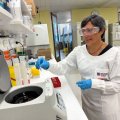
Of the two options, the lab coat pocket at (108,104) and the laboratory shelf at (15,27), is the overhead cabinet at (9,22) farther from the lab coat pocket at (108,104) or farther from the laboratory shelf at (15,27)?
the lab coat pocket at (108,104)

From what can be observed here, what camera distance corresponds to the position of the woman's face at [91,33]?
138 centimetres

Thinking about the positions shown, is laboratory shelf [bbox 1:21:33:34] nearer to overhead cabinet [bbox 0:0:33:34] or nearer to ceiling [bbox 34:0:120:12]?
overhead cabinet [bbox 0:0:33:34]

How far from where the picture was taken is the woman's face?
54.3 inches

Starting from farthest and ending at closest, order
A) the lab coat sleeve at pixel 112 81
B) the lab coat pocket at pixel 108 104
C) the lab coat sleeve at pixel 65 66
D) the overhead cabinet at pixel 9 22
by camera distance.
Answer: the lab coat sleeve at pixel 65 66, the lab coat pocket at pixel 108 104, the lab coat sleeve at pixel 112 81, the overhead cabinet at pixel 9 22

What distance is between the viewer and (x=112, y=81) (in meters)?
1.36

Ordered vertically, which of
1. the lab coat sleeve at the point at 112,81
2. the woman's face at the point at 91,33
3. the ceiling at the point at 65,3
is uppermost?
the ceiling at the point at 65,3

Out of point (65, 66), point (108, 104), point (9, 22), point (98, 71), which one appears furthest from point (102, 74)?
point (9, 22)

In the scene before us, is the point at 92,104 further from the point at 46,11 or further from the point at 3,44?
the point at 46,11

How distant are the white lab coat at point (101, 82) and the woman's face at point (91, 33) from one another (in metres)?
0.14

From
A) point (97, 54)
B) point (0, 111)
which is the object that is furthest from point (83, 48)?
point (0, 111)

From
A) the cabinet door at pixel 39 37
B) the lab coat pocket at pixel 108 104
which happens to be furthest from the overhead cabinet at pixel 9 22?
the cabinet door at pixel 39 37

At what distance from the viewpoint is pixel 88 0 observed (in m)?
5.79

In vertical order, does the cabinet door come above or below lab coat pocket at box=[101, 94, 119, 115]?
above

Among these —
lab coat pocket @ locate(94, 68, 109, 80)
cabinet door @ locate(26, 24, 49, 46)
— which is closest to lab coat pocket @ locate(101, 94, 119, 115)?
lab coat pocket @ locate(94, 68, 109, 80)
